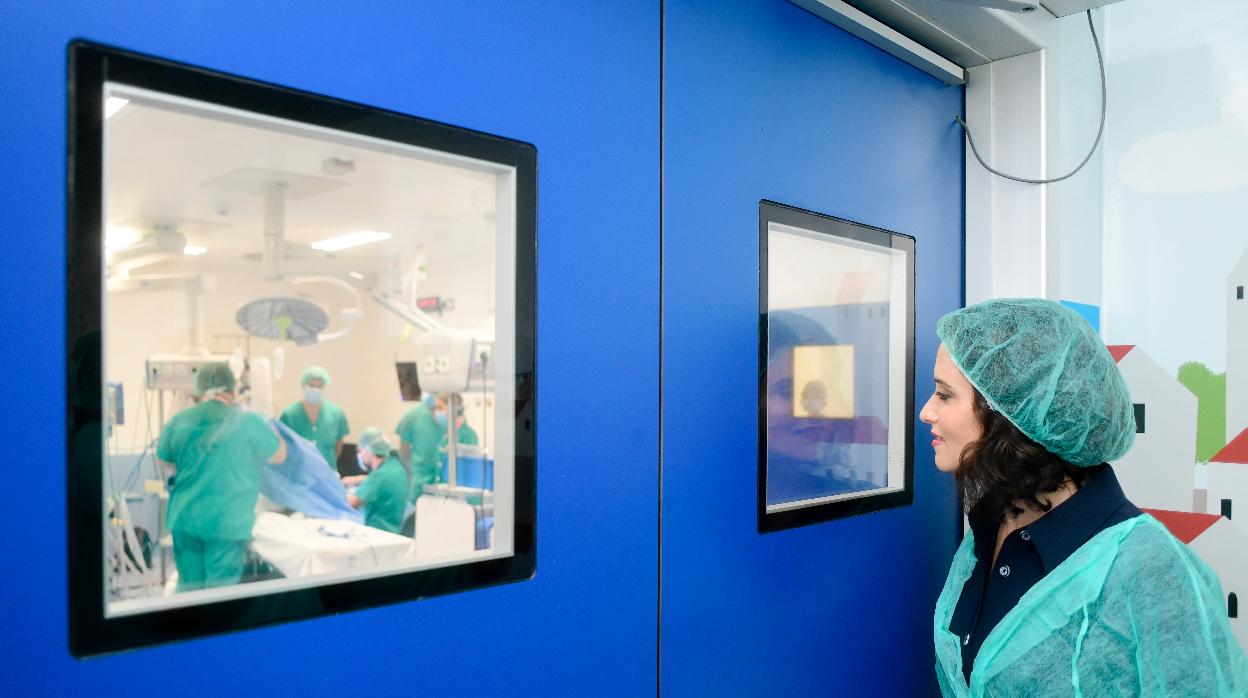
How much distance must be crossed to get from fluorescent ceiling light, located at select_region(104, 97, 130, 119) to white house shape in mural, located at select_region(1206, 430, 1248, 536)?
2.53 metres

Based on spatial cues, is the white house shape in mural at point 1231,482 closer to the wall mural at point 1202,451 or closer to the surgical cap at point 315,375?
the wall mural at point 1202,451

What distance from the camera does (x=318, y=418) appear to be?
10.7 ft

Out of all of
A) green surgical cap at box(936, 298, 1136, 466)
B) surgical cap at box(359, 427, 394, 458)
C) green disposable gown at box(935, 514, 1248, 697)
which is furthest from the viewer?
surgical cap at box(359, 427, 394, 458)

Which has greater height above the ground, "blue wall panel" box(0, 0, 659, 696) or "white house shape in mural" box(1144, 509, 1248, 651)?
"blue wall panel" box(0, 0, 659, 696)

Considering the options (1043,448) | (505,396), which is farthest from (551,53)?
(1043,448)

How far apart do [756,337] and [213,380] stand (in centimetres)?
133

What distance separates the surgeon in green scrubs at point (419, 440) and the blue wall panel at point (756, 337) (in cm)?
105

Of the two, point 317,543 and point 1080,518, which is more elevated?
point 1080,518

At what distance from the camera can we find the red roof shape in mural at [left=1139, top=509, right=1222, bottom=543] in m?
2.21

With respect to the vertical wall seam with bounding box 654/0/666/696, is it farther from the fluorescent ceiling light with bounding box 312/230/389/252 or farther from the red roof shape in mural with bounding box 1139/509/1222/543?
the fluorescent ceiling light with bounding box 312/230/389/252

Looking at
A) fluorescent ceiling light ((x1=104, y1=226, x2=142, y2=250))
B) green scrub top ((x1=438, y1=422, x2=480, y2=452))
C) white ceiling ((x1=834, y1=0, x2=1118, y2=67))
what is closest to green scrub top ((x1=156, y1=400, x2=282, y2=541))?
fluorescent ceiling light ((x1=104, y1=226, x2=142, y2=250))

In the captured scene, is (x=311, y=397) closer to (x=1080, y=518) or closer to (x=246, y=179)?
(x=246, y=179)

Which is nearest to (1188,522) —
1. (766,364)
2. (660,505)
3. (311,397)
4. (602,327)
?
(766,364)

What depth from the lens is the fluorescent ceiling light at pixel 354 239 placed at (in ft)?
11.8
